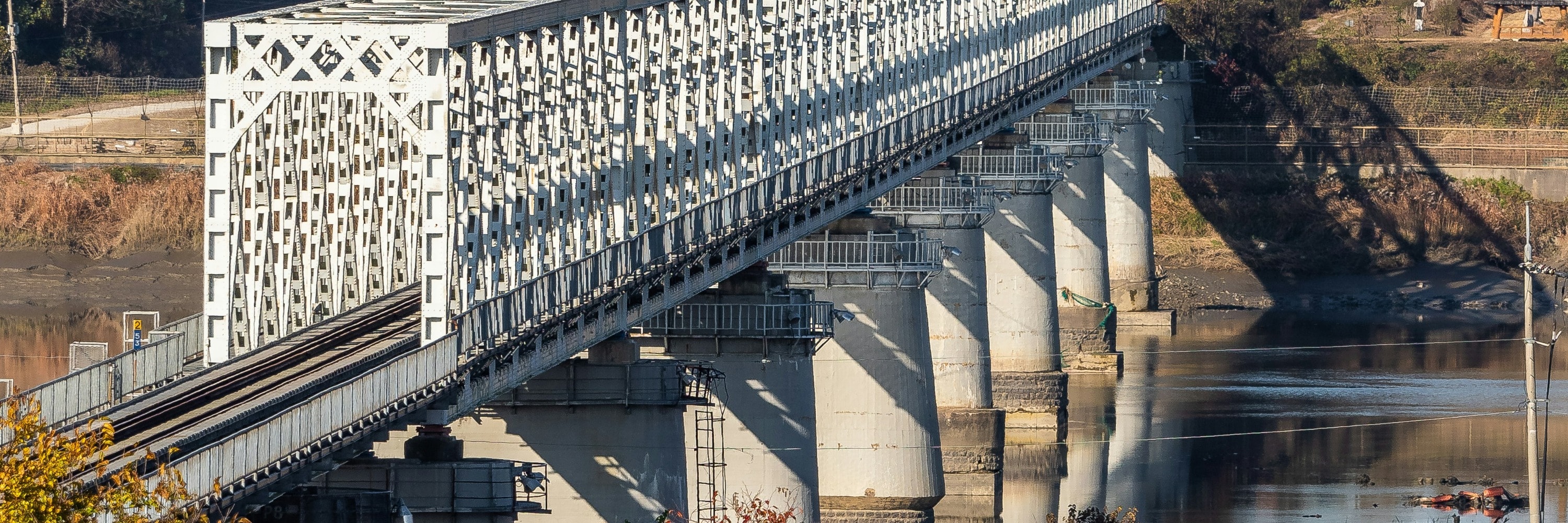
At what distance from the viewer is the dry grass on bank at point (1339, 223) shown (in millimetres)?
124312

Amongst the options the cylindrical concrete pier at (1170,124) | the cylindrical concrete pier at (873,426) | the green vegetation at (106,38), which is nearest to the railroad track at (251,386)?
the cylindrical concrete pier at (873,426)

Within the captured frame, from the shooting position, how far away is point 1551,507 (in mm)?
68812

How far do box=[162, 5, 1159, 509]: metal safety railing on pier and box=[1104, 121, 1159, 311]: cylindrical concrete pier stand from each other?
37.7 m

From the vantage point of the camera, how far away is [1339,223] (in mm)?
128125

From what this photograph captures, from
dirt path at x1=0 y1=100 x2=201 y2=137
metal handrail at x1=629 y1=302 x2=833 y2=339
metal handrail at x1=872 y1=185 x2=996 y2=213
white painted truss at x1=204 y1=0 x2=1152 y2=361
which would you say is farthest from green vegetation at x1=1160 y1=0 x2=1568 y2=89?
metal handrail at x1=629 y1=302 x2=833 y2=339

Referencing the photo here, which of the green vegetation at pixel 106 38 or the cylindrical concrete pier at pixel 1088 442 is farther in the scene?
the green vegetation at pixel 106 38

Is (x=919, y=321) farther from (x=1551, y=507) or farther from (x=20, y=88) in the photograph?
(x=20, y=88)

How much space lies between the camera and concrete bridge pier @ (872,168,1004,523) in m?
75.2

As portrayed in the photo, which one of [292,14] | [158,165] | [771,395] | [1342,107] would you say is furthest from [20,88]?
[292,14]

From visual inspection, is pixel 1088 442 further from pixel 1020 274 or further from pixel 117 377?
pixel 117 377

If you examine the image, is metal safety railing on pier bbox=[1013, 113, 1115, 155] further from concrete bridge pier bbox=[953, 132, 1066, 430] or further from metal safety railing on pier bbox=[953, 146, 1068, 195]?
metal safety railing on pier bbox=[953, 146, 1068, 195]

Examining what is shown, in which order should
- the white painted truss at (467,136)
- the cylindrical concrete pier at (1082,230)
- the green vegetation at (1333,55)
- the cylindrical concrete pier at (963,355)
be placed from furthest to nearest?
the green vegetation at (1333,55) → the cylindrical concrete pier at (1082,230) → the cylindrical concrete pier at (963,355) → the white painted truss at (467,136)

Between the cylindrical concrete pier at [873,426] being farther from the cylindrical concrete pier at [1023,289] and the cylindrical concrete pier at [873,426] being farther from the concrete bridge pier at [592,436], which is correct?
the cylindrical concrete pier at [1023,289]

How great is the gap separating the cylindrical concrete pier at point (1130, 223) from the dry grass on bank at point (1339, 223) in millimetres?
11788
